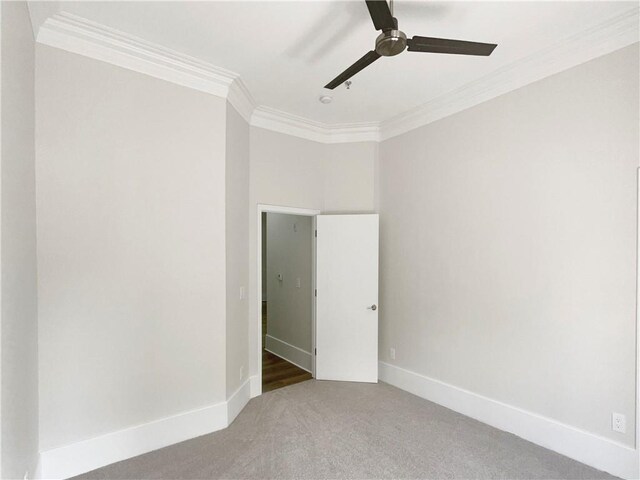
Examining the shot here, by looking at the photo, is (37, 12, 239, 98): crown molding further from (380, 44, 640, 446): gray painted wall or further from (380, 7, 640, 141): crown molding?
(380, 44, 640, 446): gray painted wall

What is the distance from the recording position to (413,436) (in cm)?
276

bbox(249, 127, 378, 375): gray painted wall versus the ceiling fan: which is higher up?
the ceiling fan

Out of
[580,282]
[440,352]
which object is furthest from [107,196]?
[580,282]

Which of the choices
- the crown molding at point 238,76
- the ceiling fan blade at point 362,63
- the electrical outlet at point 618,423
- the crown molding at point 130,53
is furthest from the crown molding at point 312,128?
the electrical outlet at point 618,423

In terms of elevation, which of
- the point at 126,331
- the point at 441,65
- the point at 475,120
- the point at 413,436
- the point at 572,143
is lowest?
the point at 413,436

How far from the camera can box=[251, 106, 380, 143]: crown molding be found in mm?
3668

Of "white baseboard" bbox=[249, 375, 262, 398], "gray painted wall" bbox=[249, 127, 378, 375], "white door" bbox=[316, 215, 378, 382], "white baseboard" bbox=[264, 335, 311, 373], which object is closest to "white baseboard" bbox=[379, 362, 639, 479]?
"white door" bbox=[316, 215, 378, 382]

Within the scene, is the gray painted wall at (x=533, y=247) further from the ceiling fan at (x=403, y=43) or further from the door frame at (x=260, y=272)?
the ceiling fan at (x=403, y=43)

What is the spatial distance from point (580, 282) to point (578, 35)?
1762 millimetres

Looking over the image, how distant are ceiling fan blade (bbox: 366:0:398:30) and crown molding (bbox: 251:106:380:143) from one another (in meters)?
2.15

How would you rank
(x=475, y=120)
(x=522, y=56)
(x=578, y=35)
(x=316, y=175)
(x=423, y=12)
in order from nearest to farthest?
(x=423, y=12)
(x=578, y=35)
(x=522, y=56)
(x=475, y=120)
(x=316, y=175)

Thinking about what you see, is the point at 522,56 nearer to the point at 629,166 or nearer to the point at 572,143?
the point at 572,143

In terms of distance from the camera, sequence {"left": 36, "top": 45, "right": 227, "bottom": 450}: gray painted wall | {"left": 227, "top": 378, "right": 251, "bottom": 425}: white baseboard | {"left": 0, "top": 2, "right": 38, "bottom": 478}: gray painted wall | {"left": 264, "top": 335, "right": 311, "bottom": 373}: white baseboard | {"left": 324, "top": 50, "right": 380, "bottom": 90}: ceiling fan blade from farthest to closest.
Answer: {"left": 264, "top": 335, "right": 311, "bottom": 373}: white baseboard
{"left": 227, "top": 378, "right": 251, "bottom": 425}: white baseboard
{"left": 36, "top": 45, "right": 227, "bottom": 450}: gray painted wall
{"left": 324, "top": 50, "right": 380, "bottom": 90}: ceiling fan blade
{"left": 0, "top": 2, "right": 38, "bottom": 478}: gray painted wall

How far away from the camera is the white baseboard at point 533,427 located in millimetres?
2230
